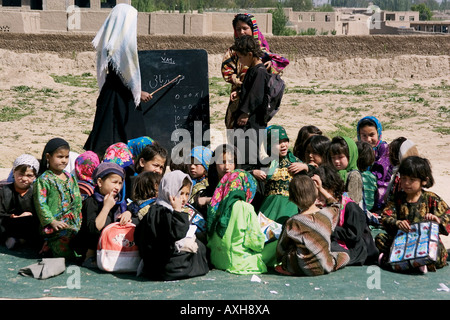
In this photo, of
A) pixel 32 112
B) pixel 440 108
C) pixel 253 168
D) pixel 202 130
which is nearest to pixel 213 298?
pixel 253 168

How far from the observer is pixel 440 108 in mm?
17500

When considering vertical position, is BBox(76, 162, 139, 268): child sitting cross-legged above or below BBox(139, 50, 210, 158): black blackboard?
below

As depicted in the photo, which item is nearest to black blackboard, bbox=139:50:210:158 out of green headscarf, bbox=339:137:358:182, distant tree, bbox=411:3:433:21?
green headscarf, bbox=339:137:358:182

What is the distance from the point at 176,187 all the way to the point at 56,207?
4.09ft

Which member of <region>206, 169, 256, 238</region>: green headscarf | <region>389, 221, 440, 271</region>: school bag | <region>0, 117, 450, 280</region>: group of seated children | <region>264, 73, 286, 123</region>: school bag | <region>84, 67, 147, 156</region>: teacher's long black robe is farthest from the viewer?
<region>84, 67, 147, 156</region>: teacher's long black robe

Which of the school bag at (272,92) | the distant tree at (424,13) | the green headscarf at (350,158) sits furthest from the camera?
the distant tree at (424,13)

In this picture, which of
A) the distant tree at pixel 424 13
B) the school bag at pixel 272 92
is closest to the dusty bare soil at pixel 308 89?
the school bag at pixel 272 92

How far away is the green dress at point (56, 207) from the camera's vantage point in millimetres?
6090

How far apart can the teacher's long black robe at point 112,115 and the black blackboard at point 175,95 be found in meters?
0.74

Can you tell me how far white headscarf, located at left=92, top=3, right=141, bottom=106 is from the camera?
788cm

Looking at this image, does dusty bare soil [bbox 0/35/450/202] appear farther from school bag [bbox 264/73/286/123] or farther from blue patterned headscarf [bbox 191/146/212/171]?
blue patterned headscarf [bbox 191/146/212/171]

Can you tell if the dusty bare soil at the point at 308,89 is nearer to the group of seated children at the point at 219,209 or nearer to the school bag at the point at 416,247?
the group of seated children at the point at 219,209

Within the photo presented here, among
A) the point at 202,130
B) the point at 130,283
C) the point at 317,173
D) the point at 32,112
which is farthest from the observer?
the point at 32,112

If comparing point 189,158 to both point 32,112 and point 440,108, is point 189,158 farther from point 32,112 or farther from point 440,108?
point 440,108
